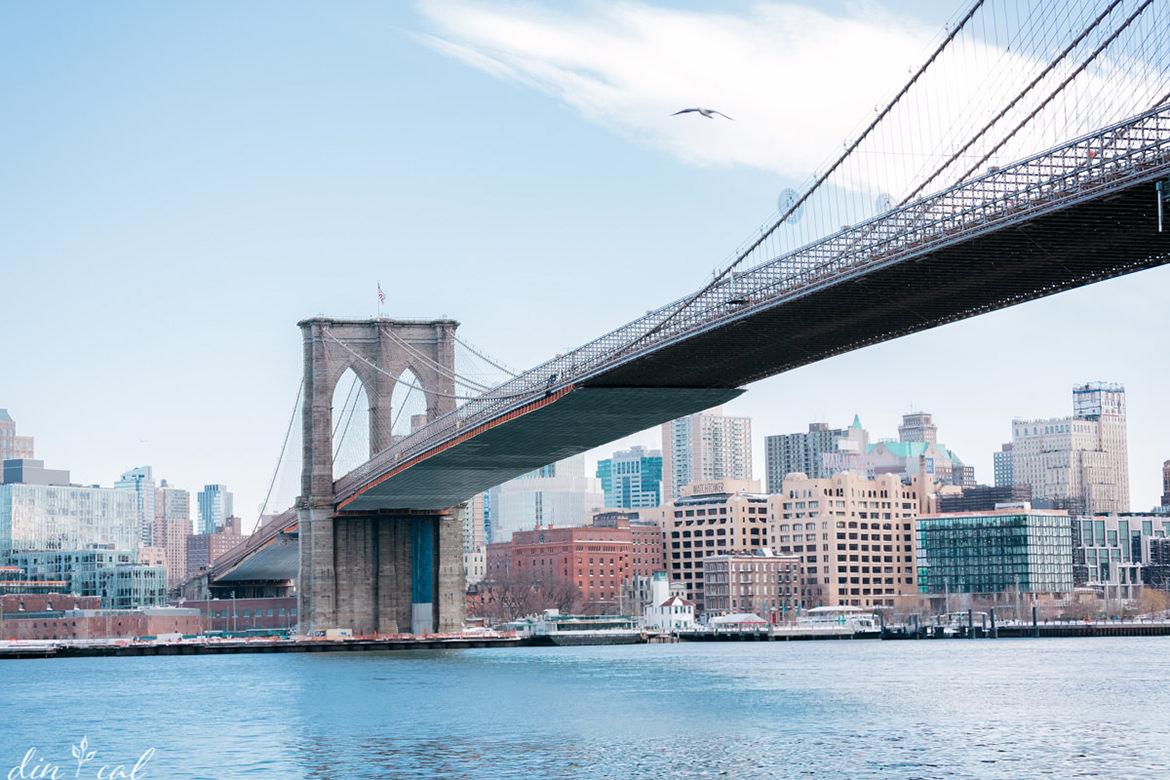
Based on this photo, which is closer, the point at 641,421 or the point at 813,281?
the point at 813,281

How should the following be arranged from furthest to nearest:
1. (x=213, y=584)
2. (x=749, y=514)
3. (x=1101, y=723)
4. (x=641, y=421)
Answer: (x=749, y=514) → (x=213, y=584) → (x=641, y=421) → (x=1101, y=723)

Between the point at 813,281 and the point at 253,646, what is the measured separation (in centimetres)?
4104

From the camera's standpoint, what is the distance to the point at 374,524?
6988 centimetres

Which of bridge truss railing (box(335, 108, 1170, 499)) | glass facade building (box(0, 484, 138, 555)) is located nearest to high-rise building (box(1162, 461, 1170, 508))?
glass facade building (box(0, 484, 138, 555))

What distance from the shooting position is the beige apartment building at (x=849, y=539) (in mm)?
137250

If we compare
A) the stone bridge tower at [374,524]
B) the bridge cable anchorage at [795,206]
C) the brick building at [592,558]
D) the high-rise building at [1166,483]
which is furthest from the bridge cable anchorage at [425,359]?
the high-rise building at [1166,483]

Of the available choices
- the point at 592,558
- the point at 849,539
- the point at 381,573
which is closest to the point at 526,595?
the point at 592,558

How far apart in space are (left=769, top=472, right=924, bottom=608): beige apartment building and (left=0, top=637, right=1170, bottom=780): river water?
7807 cm

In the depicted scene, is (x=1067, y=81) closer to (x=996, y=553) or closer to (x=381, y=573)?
(x=381, y=573)

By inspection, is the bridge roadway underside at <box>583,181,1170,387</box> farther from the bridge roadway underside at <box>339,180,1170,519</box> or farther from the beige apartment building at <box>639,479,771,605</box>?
the beige apartment building at <box>639,479,771,605</box>

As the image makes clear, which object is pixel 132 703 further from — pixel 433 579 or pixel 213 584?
pixel 213 584

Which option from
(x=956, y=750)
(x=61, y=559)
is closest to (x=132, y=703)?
(x=956, y=750)

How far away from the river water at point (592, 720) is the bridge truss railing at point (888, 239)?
346 inches

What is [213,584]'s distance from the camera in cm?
10119
